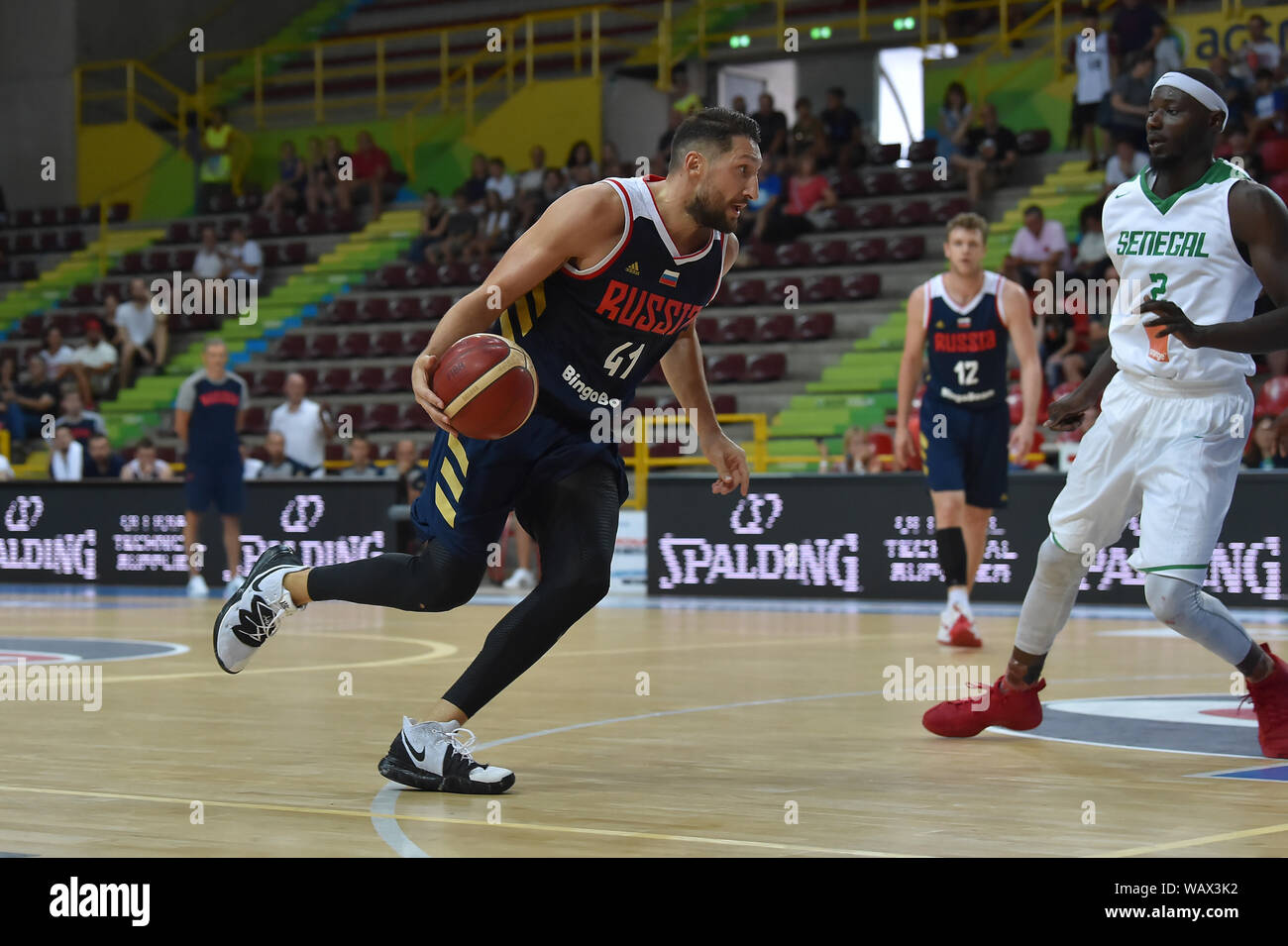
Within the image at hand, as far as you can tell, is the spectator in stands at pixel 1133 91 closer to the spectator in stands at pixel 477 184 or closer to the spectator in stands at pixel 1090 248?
the spectator in stands at pixel 1090 248

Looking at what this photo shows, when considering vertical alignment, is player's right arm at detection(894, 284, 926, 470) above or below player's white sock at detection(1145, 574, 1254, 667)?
above

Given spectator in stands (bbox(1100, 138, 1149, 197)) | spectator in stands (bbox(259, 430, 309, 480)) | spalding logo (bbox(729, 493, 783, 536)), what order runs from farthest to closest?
spectator in stands (bbox(1100, 138, 1149, 197)), spectator in stands (bbox(259, 430, 309, 480)), spalding logo (bbox(729, 493, 783, 536))

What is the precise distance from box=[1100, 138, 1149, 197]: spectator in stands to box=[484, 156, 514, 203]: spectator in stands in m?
7.84

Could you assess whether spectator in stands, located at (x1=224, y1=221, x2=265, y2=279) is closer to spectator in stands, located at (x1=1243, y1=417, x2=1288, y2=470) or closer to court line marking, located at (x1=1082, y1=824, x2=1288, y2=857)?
spectator in stands, located at (x1=1243, y1=417, x2=1288, y2=470)

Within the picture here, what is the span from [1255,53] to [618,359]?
14517 millimetres

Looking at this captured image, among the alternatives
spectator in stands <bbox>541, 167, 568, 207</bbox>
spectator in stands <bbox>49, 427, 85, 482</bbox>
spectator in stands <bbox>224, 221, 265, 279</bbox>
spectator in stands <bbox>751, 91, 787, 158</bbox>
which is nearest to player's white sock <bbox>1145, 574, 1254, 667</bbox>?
spectator in stands <bbox>49, 427, 85, 482</bbox>

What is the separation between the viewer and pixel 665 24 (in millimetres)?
22422

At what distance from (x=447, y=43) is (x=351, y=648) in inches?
739

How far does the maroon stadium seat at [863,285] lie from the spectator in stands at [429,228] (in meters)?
6.13

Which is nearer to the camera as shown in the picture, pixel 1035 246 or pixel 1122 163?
pixel 1035 246

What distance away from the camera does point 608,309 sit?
15.0 ft

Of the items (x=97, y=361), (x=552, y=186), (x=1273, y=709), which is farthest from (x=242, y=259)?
(x=1273, y=709)

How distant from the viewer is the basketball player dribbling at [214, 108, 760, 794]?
14.6ft

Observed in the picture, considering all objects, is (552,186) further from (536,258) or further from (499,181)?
(536,258)
